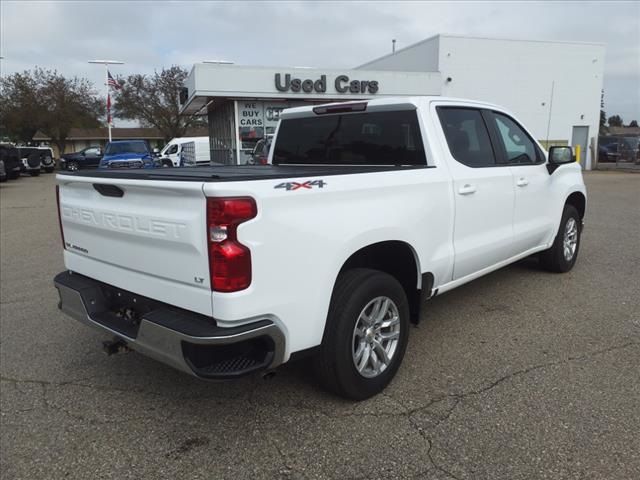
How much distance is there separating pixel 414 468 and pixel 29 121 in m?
45.8

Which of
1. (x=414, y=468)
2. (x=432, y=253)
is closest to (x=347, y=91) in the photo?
(x=432, y=253)

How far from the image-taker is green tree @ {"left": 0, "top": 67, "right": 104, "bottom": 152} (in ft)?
130

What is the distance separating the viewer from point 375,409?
126 inches

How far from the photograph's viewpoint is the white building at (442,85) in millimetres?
20000

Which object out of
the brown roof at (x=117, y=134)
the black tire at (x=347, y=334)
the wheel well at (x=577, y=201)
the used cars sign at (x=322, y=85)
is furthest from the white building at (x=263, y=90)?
the brown roof at (x=117, y=134)

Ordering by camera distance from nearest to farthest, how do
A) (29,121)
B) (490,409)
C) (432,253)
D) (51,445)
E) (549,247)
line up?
(51,445), (490,409), (432,253), (549,247), (29,121)

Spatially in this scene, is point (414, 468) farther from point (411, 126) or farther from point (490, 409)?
point (411, 126)

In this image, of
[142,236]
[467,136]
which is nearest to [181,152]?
[467,136]

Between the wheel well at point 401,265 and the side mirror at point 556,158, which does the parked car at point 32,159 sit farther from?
the wheel well at point 401,265

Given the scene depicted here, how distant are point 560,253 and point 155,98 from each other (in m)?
46.8

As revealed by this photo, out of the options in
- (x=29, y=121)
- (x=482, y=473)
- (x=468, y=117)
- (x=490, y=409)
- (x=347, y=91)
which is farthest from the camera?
(x=29, y=121)

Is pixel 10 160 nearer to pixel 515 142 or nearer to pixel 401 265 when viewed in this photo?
pixel 515 142

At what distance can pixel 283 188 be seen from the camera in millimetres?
2592

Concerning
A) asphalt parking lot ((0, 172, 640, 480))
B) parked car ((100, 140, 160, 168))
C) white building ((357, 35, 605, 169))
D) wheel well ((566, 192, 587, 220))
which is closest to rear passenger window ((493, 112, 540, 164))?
wheel well ((566, 192, 587, 220))
